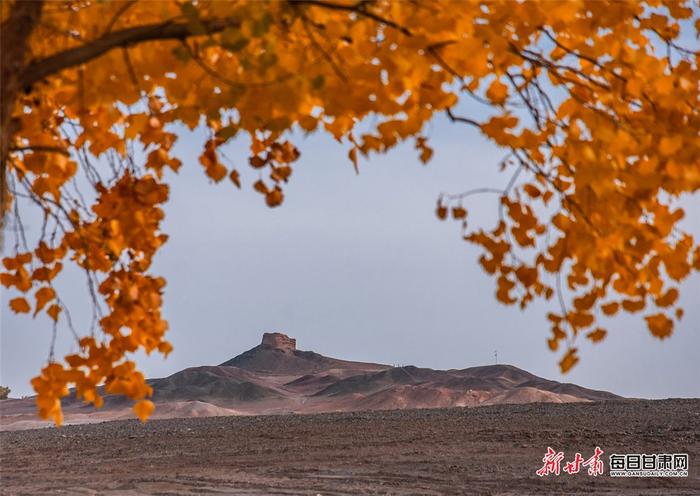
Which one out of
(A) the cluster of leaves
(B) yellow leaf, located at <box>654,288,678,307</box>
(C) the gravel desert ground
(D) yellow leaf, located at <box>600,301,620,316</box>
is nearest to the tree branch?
(A) the cluster of leaves

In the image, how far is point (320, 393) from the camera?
128 feet

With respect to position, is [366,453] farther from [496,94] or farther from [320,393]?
[320,393]

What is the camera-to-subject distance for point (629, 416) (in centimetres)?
1677

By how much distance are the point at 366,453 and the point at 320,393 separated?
2650 centimetres

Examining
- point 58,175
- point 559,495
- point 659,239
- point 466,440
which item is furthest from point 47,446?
point 659,239

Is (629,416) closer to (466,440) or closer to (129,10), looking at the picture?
(466,440)

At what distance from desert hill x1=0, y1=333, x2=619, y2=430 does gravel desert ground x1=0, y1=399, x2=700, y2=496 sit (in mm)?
13343

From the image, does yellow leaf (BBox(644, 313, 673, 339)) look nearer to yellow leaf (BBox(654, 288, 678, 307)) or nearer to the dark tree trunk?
yellow leaf (BBox(654, 288, 678, 307))

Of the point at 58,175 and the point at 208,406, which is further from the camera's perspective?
the point at 208,406

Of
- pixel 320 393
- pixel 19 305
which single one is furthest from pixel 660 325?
pixel 320 393

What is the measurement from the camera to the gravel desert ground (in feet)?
35.1

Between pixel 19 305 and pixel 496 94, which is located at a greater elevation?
pixel 496 94

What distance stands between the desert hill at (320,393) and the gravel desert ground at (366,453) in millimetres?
13343

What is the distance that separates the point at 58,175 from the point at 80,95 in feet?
3.11
